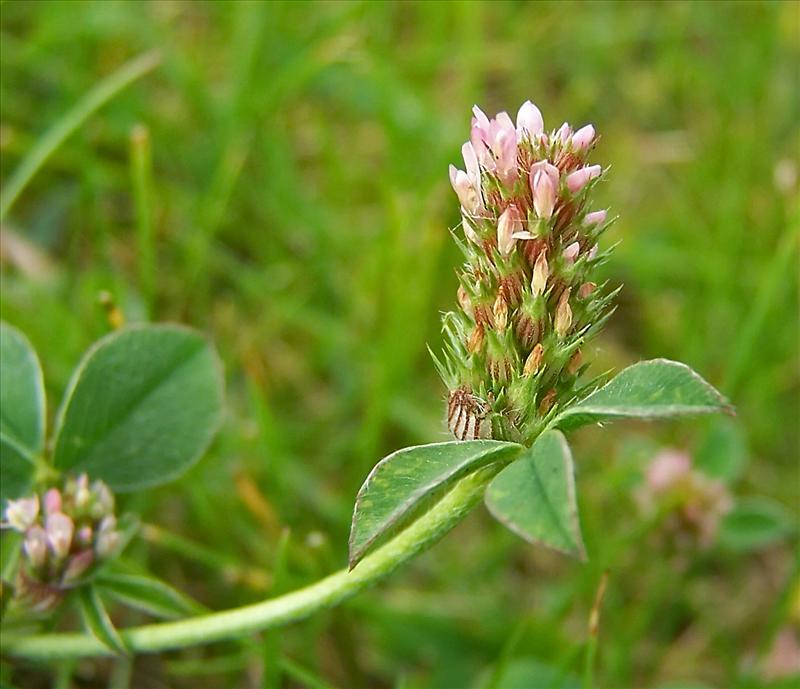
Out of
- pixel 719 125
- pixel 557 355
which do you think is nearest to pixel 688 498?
pixel 557 355

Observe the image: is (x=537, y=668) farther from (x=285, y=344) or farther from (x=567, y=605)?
(x=285, y=344)

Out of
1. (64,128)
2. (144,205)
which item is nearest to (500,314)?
(144,205)

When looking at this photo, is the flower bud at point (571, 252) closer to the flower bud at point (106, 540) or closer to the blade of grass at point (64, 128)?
the flower bud at point (106, 540)

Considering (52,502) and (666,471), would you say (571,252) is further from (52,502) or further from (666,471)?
(666,471)

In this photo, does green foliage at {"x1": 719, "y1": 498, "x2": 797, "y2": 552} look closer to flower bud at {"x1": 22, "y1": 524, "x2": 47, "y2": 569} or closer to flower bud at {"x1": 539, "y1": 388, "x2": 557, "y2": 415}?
flower bud at {"x1": 539, "y1": 388, "x2": 557, "y2": 415}

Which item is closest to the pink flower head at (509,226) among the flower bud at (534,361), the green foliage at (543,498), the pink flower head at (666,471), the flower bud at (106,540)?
the flower bud at (534,361)
